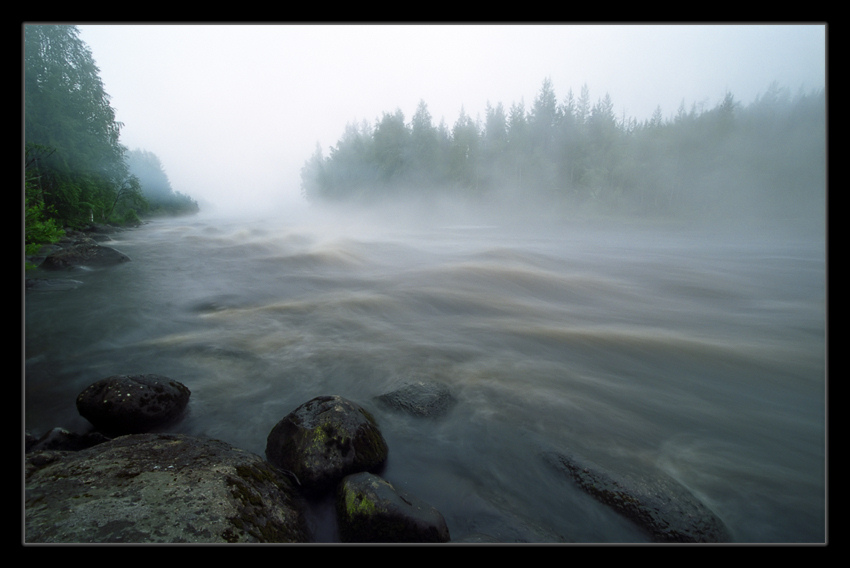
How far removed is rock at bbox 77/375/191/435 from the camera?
350 cm

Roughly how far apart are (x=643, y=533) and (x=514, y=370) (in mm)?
2758

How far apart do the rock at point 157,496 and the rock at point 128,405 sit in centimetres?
84

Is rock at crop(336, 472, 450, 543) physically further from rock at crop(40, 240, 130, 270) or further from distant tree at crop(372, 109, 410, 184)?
distant tree at crop(372, 109, 410, 184)

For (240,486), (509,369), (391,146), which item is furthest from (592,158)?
(240,486)

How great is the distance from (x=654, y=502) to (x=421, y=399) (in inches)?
93.8

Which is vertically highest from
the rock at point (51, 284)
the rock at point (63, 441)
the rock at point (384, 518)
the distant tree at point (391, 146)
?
the distant tree at point (391, 146)

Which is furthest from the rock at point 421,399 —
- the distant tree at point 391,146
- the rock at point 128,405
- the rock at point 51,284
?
the distant tree at point 391,146

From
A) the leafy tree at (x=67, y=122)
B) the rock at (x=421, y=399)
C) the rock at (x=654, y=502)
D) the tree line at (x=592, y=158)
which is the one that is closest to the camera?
the rock at (x=654, y=502)

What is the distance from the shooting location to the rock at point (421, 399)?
4.18 m

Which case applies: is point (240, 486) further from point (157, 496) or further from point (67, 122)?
point (67, 122)

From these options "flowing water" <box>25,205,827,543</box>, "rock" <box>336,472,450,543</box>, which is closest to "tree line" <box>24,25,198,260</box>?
"flowing water" <box>25,205,827,543</box>

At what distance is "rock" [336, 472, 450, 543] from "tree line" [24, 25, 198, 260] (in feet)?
21.7

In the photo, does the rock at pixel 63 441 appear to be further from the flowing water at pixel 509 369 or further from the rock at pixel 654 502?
the rock at pixel 654 502

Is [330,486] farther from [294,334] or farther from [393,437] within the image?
[294,334]
